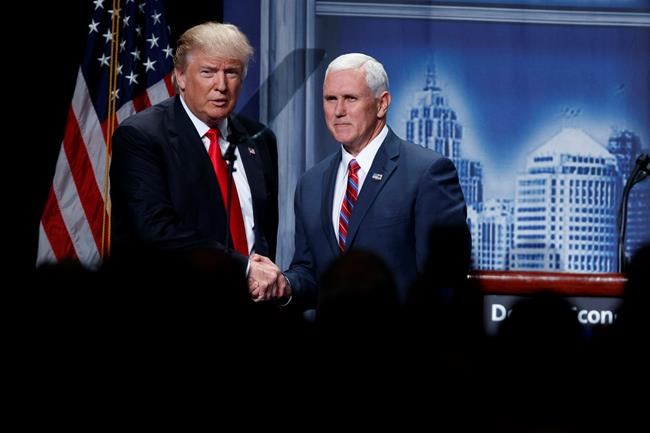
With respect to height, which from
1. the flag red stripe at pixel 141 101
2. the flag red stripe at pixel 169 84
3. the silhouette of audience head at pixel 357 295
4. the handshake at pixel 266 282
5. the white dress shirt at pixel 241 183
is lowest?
the handshake at pixel 266 282

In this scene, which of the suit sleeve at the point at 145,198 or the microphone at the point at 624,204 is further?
the microphone at the point at 624,204

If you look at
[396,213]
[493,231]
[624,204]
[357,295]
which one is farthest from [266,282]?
[493,231]

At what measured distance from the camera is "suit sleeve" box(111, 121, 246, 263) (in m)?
3.54

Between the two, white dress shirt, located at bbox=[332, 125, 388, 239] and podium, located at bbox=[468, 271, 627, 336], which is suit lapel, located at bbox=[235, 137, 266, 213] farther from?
podium, located at bbox=[468, 271, 627, 336]

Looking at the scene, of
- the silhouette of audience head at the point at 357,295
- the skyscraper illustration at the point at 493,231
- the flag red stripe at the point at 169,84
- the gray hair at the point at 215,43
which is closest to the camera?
the silhouette of audience head at the point at 357,295

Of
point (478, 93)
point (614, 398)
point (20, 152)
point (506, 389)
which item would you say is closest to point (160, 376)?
point (506, 389)

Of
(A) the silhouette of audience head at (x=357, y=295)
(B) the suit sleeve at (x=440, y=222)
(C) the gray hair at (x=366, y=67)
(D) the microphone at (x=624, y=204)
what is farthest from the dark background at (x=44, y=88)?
(A) the silhouette of audience head at (x=357, y=295)

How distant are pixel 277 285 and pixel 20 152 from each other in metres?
2.48

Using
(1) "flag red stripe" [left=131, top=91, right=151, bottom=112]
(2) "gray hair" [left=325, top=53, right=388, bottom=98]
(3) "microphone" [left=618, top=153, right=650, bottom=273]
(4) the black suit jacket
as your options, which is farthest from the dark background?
(3) "microphone" [left=618, top=153, right=650, bottom=273]

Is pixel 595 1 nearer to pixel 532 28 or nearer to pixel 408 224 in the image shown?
pixel 532 28

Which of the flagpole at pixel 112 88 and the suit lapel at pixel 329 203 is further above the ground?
the flagpole at pixel 112 88

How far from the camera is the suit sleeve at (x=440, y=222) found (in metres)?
3.40

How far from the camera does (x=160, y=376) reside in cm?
149

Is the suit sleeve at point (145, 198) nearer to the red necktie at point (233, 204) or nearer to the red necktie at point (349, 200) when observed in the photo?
the red necktie at point (233, 204)
